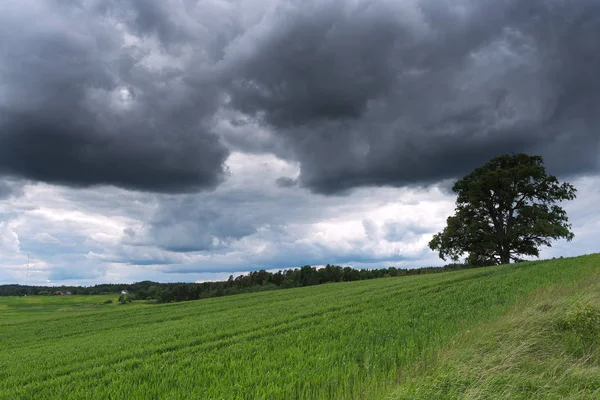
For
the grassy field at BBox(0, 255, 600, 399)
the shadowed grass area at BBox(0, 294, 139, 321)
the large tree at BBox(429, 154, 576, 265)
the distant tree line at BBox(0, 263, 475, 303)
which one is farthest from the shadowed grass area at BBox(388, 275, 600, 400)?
the distant tree line at BBox(0, 263, 475, 303)

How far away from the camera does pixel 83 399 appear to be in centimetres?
823

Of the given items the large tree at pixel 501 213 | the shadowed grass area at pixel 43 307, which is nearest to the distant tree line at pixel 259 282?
the shadowed grass area at pixel 43 307

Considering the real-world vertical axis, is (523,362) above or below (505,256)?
below

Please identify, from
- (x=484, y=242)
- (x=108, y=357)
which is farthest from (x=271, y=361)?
(x=484, y=242)

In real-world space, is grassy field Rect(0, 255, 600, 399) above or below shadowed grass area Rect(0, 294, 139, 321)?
above

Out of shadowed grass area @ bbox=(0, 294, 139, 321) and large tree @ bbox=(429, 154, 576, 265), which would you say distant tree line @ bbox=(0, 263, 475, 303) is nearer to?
shadowed grass area @ bbox=(0, 294, 139, 321)

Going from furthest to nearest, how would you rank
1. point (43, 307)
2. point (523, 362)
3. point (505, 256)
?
point (43, 307) → point (505, 256) → point (523, 362)

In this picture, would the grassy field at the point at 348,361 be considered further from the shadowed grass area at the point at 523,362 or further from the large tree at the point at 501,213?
the large tree at the point at 501,213

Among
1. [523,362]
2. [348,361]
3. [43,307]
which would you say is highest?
[523,362]

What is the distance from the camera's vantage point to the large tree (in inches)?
1852

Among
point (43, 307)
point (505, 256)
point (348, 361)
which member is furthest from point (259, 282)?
point (348, 361)

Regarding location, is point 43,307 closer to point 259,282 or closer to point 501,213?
point 259,282

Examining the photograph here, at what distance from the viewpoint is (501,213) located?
163 feet

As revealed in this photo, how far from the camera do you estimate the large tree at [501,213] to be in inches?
1852
